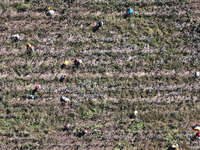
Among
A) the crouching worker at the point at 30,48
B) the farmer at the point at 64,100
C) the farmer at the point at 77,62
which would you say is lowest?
the farmer at the point at 64,100

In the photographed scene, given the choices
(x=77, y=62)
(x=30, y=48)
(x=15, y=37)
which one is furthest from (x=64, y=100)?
(x=15, y=37)

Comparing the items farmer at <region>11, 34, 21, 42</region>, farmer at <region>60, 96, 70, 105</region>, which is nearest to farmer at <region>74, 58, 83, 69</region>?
farmer at <region>60, 96, 70, 105</region>

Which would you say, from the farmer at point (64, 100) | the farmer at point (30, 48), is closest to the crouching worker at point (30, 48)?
the farmer at point (30, 48)

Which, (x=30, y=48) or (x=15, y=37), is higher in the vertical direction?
(x=15, y=37)

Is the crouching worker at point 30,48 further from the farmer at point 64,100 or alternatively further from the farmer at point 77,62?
the farmer at point 64,100

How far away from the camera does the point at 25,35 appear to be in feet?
23.9

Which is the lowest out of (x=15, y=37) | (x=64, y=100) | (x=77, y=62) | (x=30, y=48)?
(x=64, y=100)

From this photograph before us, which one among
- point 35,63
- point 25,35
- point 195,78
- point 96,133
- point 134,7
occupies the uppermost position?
point 134,7

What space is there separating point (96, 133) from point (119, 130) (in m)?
0.68

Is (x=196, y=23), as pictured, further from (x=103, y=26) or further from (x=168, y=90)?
(x=103, y=26)

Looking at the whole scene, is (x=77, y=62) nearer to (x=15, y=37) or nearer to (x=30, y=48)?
(x=30, y=48)

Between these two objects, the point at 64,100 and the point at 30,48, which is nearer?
the point at 64,100

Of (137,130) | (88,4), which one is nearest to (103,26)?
(88,4)

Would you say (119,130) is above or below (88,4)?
below
